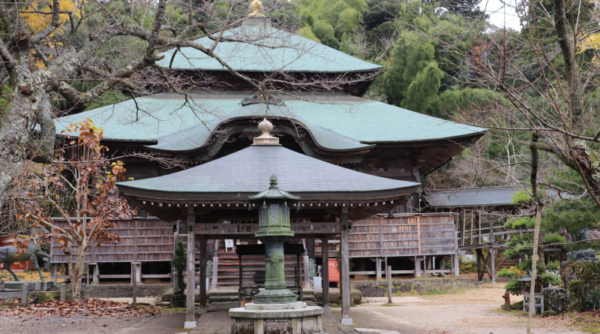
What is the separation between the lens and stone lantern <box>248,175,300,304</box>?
9070 mm

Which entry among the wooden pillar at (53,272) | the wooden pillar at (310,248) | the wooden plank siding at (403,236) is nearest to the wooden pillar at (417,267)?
the wooden plank siding at (403,236)

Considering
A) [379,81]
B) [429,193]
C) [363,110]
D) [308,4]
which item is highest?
[308,4]

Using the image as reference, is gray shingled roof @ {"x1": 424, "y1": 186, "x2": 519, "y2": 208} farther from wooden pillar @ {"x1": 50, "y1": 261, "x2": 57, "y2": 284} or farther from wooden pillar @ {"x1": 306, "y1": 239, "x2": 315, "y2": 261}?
wooden pillar @ {"x1": 50, "y1": 261, "x2": 57, "y2": 284}

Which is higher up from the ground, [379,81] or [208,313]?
[379,81]

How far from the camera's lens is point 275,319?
28.1 ft

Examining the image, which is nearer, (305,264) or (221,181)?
(221,181)

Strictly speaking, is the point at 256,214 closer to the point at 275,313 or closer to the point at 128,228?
the point at 275,313

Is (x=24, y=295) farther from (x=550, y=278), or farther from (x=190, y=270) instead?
(x=550, y=278)

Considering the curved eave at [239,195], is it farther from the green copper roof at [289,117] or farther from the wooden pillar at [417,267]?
the wooden pillar at [417,267]

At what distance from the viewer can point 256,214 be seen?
1280cm

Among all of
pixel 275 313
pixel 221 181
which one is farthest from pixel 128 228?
pixel 275 313

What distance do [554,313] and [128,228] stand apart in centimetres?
1252

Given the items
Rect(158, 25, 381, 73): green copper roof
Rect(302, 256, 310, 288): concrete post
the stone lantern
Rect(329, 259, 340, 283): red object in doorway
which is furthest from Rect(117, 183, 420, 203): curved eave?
Rect(158, 25, 381, 73): green copper roof

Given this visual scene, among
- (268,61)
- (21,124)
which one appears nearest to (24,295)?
(21,124)
